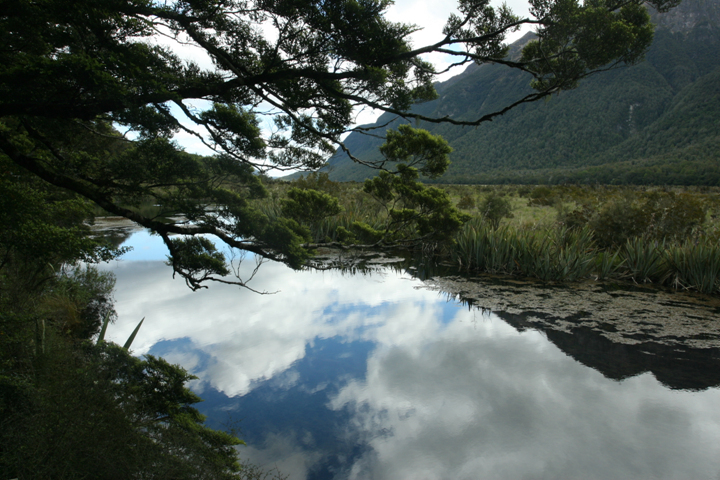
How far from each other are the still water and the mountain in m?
49.7

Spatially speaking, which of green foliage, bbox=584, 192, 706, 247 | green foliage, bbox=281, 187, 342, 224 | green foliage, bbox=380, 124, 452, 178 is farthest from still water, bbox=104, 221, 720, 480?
green foliage, bbox=584, 192, 706, 247

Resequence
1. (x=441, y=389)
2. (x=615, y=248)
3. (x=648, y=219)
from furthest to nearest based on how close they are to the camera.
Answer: (x=615, y=248) → (x=648, y=219) → (x=441, y=389)

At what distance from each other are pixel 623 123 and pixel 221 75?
94.6m

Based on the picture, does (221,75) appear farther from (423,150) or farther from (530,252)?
(530,252)

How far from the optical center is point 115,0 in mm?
2705

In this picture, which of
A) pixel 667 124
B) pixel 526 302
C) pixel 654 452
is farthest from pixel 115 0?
pixel 667 124

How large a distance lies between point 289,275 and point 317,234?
2716 mm

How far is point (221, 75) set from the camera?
13.0 feet

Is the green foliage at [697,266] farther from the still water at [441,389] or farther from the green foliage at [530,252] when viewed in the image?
the green foliage at [530,252]

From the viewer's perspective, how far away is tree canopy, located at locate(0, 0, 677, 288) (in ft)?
9.14

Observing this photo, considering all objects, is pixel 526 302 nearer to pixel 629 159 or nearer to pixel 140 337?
pixel 140 337

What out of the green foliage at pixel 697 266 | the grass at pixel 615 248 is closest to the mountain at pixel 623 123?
the grass at pixel 615 248

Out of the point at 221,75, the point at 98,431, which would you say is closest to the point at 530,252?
the point at 221,75

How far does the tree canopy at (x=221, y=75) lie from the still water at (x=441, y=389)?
138 cm
